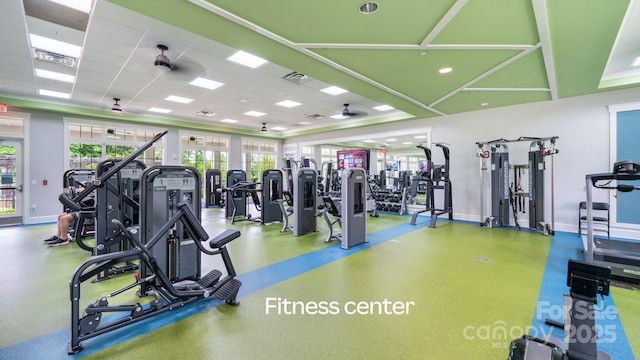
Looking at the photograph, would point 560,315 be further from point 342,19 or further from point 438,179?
point 438,179

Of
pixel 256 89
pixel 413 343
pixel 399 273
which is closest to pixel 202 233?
pixel 413 343

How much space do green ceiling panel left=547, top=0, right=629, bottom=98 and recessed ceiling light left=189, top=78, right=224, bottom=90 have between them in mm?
5814

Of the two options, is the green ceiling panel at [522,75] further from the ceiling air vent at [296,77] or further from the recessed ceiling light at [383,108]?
the ceiling air vent at [296,77]

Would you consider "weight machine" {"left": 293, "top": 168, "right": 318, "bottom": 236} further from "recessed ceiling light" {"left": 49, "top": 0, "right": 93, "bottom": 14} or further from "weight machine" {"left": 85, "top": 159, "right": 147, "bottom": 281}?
"recessed ceiling light" {"left": 49, "top": 0, "right": 93, "bottom": 14}

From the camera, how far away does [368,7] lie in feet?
9.12

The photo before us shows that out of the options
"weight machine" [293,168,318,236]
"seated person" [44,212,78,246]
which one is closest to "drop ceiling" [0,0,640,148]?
"weight machine" [293,168,318,236]

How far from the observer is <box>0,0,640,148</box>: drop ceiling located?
286cm

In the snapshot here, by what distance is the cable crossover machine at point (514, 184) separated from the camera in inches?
237

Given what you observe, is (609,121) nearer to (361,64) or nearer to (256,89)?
(361,64)

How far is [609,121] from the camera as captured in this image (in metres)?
5.68

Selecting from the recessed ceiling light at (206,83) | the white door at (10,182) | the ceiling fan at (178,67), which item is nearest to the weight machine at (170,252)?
the ceiling fan at (178,67)

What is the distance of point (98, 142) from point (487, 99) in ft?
37.3

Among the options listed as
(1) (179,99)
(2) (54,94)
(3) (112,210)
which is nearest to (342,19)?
(3) (112,210)

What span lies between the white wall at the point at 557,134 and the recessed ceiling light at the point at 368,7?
6.01 m
